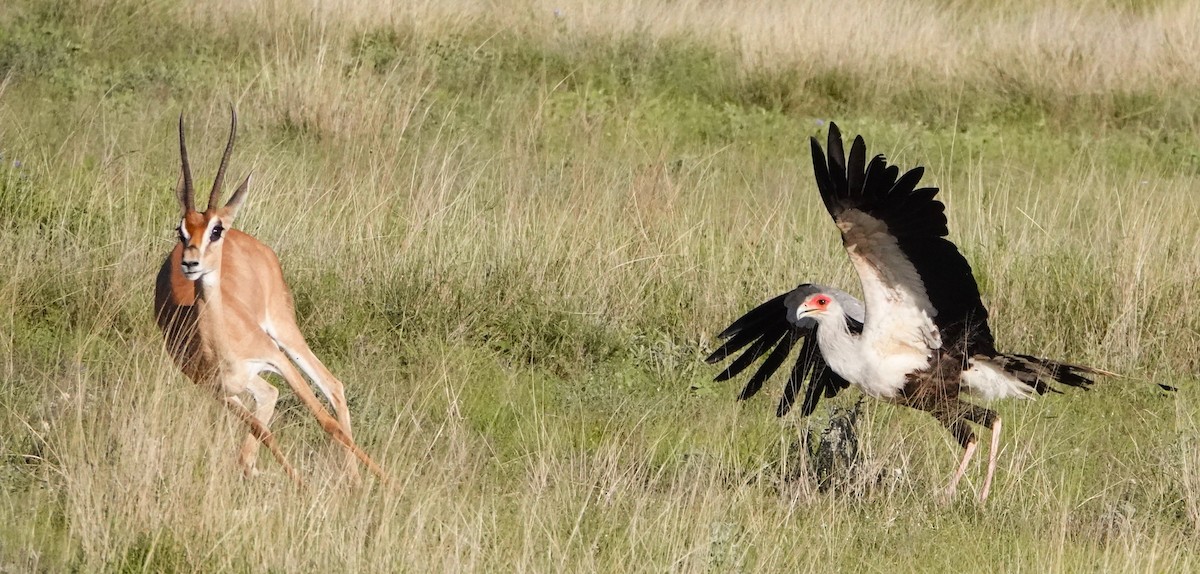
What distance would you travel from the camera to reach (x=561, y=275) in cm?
621

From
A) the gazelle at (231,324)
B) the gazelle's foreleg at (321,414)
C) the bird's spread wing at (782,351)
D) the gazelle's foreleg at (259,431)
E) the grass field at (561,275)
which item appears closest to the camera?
the grass field at (561,275)

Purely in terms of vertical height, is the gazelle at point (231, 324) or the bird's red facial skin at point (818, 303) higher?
the bird's red facial skin at point (818, 303)

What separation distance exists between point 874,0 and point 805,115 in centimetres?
268

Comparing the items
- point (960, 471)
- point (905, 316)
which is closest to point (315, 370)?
point (905, 316)

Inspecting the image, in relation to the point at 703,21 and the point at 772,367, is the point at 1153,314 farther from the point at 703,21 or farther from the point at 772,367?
the point at 703,21

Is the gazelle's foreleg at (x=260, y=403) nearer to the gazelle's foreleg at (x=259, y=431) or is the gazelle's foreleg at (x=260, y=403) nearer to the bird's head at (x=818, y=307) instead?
the gazelle's foreleg at (x=259, y=431)

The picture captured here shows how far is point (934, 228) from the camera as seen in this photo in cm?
455

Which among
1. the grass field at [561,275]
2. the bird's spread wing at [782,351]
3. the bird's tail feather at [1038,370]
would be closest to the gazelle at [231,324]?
the grass field at [561,275]

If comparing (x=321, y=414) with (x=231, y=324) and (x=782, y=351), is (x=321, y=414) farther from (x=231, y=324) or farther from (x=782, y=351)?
(x=782, y=351)

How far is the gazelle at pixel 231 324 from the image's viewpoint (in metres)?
4.60

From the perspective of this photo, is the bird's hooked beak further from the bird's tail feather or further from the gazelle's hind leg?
the gazelle's hind leg

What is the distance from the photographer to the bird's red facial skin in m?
4.75

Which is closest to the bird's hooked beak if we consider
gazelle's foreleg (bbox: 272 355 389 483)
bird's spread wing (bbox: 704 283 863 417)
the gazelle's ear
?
bird's spread wing (bbox: 704 283 863 417)

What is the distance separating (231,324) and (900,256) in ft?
7.51
